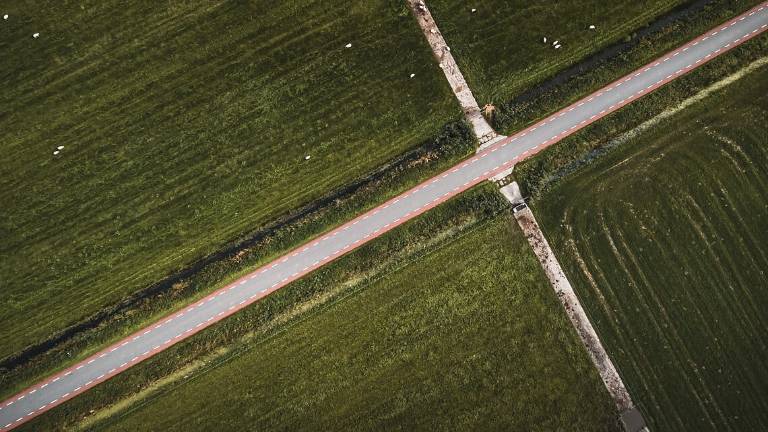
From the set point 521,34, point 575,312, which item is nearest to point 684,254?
point 575,312

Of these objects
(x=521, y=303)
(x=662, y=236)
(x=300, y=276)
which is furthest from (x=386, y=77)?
(x=662, y=236)

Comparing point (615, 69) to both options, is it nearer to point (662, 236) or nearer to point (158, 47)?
point (662, 236)

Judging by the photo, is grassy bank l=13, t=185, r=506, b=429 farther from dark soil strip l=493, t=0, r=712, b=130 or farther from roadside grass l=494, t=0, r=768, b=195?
dark soil strip l=493, t=0, r=712, b=130

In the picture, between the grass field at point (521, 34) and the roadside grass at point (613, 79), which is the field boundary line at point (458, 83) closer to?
the grass field at point (521, 34)

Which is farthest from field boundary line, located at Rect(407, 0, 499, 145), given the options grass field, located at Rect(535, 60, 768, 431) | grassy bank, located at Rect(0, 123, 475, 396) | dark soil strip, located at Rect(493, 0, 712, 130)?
grass field, located at Rect(535, 60, 768, 431)

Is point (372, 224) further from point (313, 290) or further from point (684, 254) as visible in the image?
point (684, 254)

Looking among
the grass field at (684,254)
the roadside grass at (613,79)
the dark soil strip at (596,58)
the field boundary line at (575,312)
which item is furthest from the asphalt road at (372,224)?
the field boundary line at (575,312)
